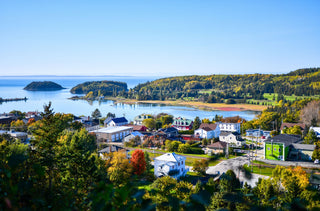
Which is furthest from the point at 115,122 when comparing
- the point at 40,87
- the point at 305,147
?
the point at 40,87

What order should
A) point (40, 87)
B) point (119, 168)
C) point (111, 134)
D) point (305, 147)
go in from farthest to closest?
point (40, 87)
point (111, 134)
point (305, 147)
point (119, 168)

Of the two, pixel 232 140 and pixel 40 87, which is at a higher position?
pixel 40 87

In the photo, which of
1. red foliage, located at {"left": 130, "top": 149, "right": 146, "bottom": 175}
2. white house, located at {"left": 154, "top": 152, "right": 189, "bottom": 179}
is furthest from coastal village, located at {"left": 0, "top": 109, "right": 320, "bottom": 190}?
red foliage, located at {"left": 130, "top": 149, "right": 146, "bottom": 175}

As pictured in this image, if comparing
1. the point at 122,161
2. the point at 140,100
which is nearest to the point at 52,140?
the point at 122,161

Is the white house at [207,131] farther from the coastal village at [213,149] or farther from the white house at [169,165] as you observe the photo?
the white house at [169,165]

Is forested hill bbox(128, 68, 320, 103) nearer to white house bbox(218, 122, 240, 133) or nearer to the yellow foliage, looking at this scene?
white house bbox(218, 122, 240, 133)

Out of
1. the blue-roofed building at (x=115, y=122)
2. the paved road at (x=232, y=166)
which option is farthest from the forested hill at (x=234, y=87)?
the paved road at (x=232, y=166)

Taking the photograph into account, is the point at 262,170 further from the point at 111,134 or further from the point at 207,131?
the point at 111,134
